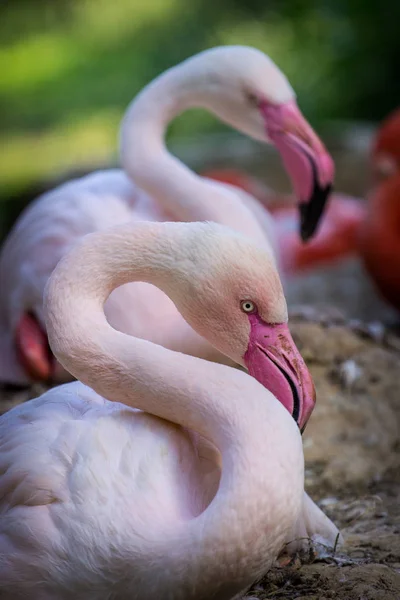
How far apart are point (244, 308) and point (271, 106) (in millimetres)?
1561

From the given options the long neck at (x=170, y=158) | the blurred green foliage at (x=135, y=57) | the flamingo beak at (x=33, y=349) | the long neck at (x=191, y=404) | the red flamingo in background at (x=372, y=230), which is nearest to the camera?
the long neck at (x=191, y=404)

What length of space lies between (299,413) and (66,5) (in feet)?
28.2

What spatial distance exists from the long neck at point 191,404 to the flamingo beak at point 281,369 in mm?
110

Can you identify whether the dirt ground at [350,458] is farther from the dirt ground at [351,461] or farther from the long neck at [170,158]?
the long neck at [170,158]

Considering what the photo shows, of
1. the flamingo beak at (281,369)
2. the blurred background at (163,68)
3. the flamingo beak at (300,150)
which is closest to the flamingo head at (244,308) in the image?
the flamingo beak at (281,369)

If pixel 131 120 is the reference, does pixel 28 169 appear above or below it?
below

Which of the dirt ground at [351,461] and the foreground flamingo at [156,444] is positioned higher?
the foreground flamingo at [156,444]

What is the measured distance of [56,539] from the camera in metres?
2.13

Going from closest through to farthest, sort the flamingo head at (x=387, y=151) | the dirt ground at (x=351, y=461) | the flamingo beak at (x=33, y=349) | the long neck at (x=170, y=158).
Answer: the dirt ground at (x=351, y=461) < the long neck at (x=170, y=158) < the flamingo beak at (x=33, y=349) < the flamingo head at (x=387, y=151)

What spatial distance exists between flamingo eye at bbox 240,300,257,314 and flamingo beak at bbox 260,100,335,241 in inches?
57.8

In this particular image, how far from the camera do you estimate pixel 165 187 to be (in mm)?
3734

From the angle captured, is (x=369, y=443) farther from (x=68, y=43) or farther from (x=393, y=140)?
(x=68, y=43)

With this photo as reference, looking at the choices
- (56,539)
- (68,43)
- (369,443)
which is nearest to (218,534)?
(56,539)

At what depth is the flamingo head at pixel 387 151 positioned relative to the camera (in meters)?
5.03
